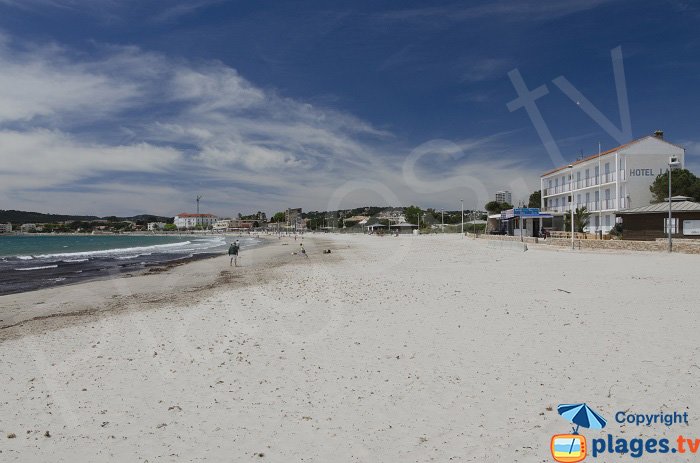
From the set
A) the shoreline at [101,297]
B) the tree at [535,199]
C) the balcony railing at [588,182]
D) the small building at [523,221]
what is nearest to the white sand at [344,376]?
the shoreline at [101,297]

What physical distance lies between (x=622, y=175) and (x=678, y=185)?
4.13m

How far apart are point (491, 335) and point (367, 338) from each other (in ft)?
7.27

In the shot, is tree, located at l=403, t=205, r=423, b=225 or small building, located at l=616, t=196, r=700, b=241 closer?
small building, located at l=616, t=196, r=700, b=241

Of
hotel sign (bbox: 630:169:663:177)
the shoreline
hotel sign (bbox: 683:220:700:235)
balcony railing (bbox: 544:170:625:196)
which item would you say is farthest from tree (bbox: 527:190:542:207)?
the shoreline

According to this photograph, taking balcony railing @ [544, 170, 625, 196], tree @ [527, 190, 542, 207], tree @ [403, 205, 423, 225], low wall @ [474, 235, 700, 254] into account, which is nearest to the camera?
low wall @ [474, 235, 700, 254]

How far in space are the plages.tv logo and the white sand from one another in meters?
0.11

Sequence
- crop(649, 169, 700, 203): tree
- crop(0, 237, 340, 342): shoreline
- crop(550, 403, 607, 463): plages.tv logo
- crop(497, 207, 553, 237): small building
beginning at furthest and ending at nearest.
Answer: crop(497, 207, 553, 237): small building
crop(649, 169, 700, 203): tree
crop(0, 237, 340, 342): shoreline
crop(550, 403, 607, 463): plages.tv logo

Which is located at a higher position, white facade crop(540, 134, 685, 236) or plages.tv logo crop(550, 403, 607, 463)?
white facade crop(540, 134, 685, 236)

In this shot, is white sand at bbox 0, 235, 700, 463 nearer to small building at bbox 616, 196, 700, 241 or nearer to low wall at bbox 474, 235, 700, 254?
low wall at bbox 474, 235, 700, 254

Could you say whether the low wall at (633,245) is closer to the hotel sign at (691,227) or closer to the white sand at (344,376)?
the hotel sign at (691,227)

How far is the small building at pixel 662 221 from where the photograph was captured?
949 inches

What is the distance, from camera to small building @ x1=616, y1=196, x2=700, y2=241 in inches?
949

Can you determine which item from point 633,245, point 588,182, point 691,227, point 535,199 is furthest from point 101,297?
point 535,199

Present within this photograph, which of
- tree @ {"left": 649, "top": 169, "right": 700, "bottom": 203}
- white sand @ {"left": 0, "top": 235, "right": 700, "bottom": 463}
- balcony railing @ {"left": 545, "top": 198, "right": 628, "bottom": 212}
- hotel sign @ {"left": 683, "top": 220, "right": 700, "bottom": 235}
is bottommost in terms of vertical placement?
white sand @ {"left": 0, "top": 235, "right": 700, "bottom": 463}
